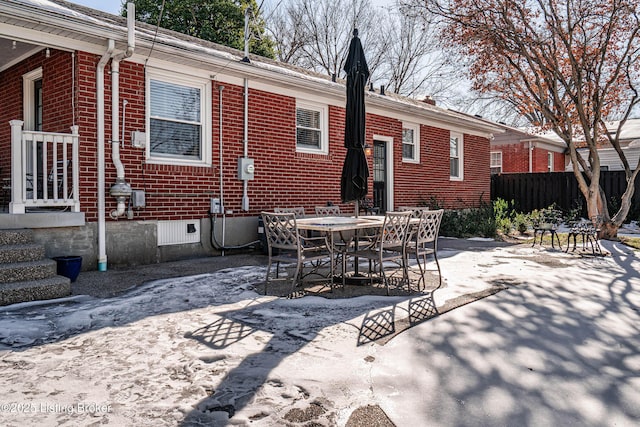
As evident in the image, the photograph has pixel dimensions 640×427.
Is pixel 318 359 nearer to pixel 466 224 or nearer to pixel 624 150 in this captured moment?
pixel 466 224

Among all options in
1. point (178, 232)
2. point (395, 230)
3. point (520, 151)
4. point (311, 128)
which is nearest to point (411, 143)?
point (311, 128)

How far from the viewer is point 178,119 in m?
7.41

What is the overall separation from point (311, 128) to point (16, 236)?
6.01 m

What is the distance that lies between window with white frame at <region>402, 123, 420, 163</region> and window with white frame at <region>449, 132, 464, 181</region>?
207cm

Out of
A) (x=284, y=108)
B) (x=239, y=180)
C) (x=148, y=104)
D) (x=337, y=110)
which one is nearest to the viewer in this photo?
(x=148, y=104)

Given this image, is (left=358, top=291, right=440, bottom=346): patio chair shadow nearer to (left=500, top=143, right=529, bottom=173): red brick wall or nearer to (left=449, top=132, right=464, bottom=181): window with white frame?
(left=449, top=132, right=464, bottom=181): window with white frame

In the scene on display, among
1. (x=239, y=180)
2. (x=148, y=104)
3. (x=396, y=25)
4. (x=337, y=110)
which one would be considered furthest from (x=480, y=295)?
(x=396, y=25)

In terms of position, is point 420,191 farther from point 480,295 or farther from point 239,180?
point 480,295

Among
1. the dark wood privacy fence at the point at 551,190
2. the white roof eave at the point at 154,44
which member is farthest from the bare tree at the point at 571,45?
the dark wood privacy fence at the point at 551,190

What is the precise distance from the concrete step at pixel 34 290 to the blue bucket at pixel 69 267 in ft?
2.07

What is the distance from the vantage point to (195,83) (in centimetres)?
761

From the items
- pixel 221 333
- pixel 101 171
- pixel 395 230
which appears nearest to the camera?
pixel 221 333

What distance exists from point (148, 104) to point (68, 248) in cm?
248

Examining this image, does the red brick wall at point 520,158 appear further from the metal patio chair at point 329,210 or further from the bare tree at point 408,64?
the metal patio chair at point 329,210
